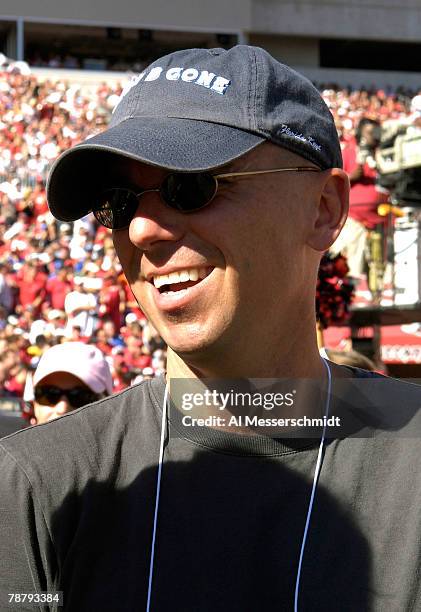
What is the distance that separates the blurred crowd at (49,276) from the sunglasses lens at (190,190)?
22.6ft

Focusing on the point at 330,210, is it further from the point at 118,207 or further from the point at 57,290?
the point at 57,290

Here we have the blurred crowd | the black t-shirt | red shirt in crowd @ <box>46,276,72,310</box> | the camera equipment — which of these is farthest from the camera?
red shirt in crowd @ <box>46,276,72,310</box>

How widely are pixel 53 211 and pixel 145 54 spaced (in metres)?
31.9

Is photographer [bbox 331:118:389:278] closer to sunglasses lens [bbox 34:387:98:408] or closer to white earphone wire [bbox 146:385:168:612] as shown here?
Result: sunglasses lens [bbox 34:387:98:408]

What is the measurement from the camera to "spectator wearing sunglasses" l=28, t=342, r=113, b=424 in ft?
10.5

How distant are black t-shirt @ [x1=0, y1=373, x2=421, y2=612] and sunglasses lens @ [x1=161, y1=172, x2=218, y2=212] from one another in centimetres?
30

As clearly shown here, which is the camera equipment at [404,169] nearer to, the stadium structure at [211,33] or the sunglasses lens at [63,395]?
the sunglasses lens at [63,395]

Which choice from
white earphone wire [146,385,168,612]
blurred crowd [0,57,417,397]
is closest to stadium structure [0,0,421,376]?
blurred crowd [0,57,417,397]

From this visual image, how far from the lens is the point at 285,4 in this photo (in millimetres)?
32656

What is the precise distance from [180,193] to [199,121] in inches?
3.8

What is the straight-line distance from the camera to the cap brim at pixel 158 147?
Result: 1.26m

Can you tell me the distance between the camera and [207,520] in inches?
50.8

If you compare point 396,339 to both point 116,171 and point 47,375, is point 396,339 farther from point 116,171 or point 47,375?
point 116,171

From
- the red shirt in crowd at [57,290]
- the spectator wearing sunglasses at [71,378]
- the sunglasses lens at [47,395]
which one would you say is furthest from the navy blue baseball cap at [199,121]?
the red shirt in crowd at [57,290]
